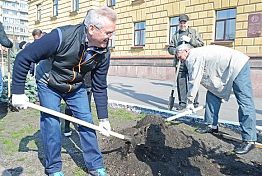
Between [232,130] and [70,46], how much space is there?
3.20m

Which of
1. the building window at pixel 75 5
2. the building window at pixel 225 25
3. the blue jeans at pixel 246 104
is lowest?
the blue jeans at pixel 246 104

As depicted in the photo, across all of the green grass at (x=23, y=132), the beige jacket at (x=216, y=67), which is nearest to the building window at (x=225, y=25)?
the beige jacket at (x=216, y=67)

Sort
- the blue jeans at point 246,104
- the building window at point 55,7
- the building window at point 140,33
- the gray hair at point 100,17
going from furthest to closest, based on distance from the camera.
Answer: the building window at point 55,7 < the building window at point 140,33 < the blue jeans at point 246,104 < the gray hair at point 100,17

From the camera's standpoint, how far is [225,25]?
12000mm

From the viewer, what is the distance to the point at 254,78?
10180 millimetres

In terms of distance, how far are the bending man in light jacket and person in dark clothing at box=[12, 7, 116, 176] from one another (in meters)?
1.60

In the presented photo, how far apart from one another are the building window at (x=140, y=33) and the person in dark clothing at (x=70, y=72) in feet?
44.3

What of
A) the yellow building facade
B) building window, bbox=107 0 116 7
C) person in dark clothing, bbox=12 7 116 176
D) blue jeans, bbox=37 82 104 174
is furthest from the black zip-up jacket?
building window, bbox=107 0 116 7

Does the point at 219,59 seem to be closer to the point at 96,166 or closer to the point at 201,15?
the point at 96,166

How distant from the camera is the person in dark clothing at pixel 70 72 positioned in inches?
99.6

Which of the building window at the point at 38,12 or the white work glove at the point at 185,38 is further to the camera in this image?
the building window at the point at 38,12

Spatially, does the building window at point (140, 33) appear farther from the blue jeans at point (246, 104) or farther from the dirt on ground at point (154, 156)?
the blue jeans at point (246, 104)

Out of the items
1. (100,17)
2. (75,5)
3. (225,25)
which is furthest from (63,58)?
(75,5)

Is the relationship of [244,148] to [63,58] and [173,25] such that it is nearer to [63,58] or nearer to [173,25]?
[63,58]
